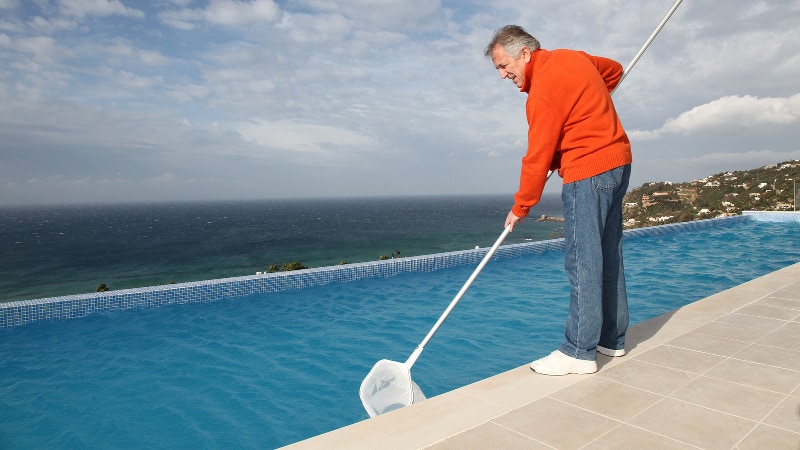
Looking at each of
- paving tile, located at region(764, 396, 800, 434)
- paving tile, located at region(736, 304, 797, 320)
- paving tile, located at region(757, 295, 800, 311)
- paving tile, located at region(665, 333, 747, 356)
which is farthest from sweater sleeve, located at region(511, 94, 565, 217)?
paving tile, located at region(757, 295, 800, 311)

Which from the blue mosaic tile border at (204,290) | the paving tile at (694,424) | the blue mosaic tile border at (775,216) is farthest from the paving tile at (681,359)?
the blue mosaic tile border at (775,216)

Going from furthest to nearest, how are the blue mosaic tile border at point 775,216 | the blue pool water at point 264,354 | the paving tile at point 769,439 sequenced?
the blue mosaic tile border at point 775,216 < the blue pool water at point 264,354 < the paving tile at point 769,439

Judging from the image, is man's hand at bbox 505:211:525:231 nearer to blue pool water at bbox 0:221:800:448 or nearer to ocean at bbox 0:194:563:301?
blue pool water at bbox 0:221:800:448

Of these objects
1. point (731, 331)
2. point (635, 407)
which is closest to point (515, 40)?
point (635, 407)

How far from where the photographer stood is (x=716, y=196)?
2191cm

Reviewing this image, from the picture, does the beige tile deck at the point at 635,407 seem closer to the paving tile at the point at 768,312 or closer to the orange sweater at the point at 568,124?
the paving tile at the point at 768,312

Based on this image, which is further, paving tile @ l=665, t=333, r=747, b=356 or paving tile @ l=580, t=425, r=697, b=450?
paving tile @ l=665, t=333, r=747, b=356

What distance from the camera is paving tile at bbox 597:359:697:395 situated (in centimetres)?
194

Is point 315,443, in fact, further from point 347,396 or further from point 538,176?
point 347,396

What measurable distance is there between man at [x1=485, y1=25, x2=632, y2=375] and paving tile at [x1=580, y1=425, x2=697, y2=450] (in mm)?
569

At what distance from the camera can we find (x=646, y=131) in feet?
49.5

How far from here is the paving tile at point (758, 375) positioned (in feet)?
6.29

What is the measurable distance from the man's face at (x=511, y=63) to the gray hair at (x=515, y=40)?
0.05 ft

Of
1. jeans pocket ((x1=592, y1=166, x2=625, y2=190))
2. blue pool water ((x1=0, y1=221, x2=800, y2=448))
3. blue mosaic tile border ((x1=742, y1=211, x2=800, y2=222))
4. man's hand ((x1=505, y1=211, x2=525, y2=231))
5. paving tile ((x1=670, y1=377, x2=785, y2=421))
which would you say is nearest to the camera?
paving tile ((x1=670, y1=377, x2=785, y2=421))
